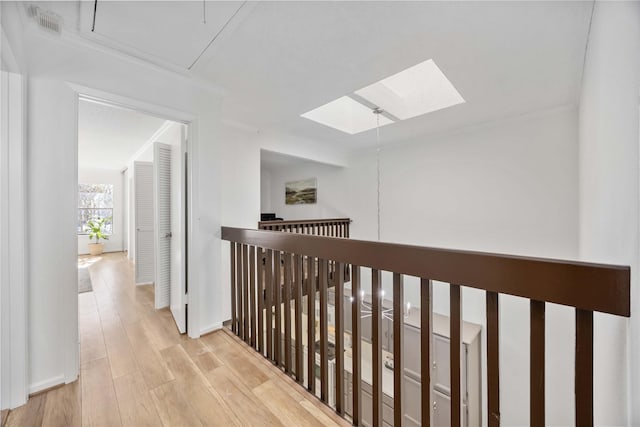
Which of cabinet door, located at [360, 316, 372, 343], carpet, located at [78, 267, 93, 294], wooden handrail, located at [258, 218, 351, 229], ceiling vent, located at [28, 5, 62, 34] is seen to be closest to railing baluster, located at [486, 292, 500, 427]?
ceiling vent, located at [28, 5, 62, 34]

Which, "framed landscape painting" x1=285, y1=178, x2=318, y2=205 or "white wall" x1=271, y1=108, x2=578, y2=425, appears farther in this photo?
"framed landscape painting" x1=285, y1=178, x2=318, y2=205

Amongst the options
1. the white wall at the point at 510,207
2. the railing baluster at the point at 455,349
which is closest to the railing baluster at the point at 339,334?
the railing baluster at the point at 455,349

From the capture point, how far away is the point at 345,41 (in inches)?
68.6

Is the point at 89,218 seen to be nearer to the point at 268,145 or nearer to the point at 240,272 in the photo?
the point at 268,145

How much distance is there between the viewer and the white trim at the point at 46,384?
1.50 metres

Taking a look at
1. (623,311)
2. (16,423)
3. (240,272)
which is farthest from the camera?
(240,272)

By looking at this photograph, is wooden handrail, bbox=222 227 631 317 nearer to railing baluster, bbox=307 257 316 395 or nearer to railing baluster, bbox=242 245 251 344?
railing baluster, bbox=307 257 316 395

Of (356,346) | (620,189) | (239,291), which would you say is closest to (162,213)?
(239,291)

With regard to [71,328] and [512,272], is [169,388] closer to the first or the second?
[71,328]

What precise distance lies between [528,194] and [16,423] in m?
4.89

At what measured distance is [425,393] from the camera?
1088 mm

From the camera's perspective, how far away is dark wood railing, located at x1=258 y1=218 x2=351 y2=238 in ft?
12.0

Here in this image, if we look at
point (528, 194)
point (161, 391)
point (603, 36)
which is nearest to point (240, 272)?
point (161, 391)

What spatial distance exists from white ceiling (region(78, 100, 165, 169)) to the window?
1.64m
